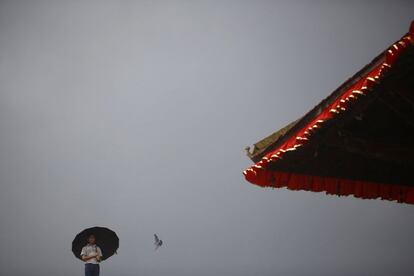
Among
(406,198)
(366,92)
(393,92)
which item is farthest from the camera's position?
(406,198)

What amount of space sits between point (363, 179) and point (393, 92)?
1.70 meters

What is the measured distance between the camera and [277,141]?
2.93 meters

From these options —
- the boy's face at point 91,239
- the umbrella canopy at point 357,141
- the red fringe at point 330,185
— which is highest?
the boy's face at point 91,239

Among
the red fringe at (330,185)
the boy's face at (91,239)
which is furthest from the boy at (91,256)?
the red fringe at (330,185)

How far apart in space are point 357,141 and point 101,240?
5667 millimetres

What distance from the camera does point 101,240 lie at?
716 centimetres

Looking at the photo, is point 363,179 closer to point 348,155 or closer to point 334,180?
point 334,180

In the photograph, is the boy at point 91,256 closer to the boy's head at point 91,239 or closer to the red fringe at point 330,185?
the boy's head at point 91,239

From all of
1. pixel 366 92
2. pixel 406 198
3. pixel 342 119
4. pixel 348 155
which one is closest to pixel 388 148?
pixel 348 155

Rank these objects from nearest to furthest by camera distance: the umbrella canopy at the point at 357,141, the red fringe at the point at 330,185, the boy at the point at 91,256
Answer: the umbrella canopy at the point at 357,141 → the red fringe at the point at 330,185 → the boy at the point at 91,256

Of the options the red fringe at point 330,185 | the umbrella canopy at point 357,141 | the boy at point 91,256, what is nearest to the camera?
the umbrella canopy at point 357,141

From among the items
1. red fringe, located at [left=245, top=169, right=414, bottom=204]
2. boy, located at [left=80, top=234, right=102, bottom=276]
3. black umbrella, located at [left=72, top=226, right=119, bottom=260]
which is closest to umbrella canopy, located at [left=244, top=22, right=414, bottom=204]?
red fringe, located at [left=245, top=169, right=414, bottom=204]

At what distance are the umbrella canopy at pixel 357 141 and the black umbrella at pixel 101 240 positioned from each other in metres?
4.69

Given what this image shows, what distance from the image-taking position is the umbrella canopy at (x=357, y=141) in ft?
7.29
